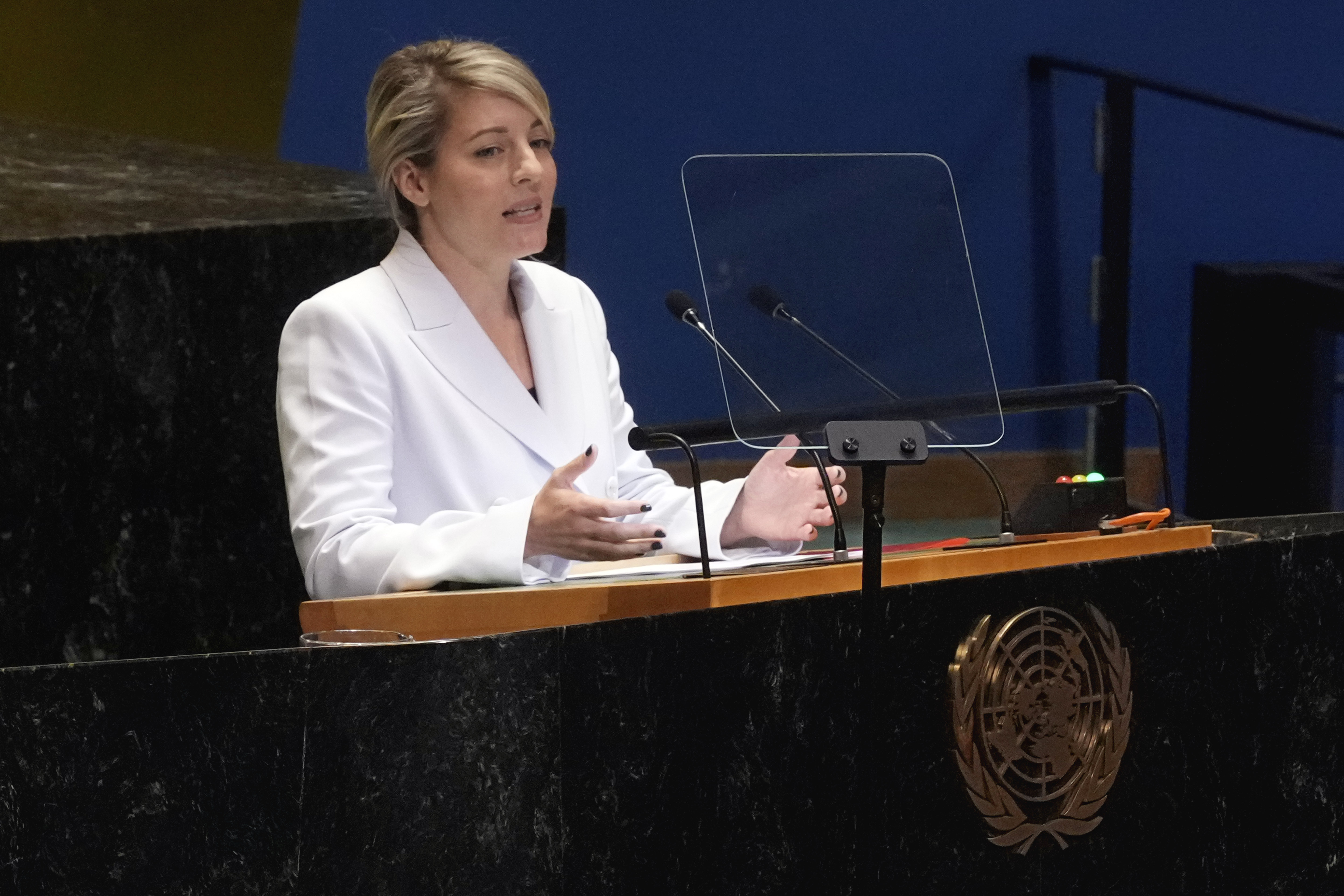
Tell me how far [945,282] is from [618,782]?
0.60 meters

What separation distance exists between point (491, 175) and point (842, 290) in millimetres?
495

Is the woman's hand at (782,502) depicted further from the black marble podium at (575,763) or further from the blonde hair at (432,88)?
the blonde hair at (432,88)

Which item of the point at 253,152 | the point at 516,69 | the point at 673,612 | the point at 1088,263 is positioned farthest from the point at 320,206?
the point at 1088,263

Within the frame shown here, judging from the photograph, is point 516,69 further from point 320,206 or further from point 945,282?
point 320,206

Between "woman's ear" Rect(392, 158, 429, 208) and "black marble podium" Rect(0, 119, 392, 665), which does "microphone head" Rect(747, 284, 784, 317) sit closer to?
"woman's ear" Rect(392, 158, 429, 208)

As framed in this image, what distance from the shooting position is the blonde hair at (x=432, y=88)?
186 cm

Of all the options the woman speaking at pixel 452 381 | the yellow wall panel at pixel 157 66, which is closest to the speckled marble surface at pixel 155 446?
the woman speaking at pixel 452 381

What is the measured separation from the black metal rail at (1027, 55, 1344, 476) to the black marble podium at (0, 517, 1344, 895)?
2509mm

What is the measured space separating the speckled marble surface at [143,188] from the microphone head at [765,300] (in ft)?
4.19

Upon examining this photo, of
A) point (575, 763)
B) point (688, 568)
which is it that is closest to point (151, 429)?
point (688, 568)

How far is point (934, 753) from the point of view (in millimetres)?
1407

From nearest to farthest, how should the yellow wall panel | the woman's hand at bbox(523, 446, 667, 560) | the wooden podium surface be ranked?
the wooden podium surface, the woman's hand at bbox(523, 446, 667, 560), the yellow wall panel

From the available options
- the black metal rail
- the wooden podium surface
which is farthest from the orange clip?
the black metal rail

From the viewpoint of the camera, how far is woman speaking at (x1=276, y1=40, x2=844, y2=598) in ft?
5.48
